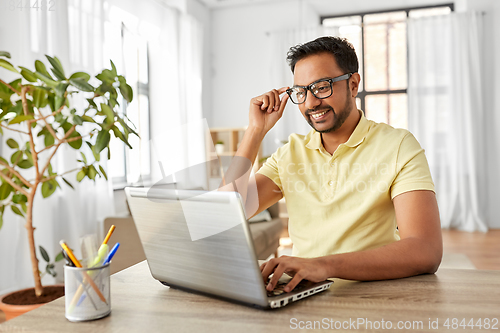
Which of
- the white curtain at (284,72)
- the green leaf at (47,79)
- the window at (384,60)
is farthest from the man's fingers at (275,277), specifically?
the window at (384,60)

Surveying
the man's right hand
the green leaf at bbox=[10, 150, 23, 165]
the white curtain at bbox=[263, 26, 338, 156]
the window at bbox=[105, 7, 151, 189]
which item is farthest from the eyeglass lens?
the white curtain at bbox=[263, 26, 338, 156]

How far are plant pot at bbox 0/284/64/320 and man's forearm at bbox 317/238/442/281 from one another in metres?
1.31

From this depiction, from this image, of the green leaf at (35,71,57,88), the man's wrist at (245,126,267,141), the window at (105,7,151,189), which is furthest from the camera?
the window at (105,7,151,189)

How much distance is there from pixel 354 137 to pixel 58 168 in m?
2.56

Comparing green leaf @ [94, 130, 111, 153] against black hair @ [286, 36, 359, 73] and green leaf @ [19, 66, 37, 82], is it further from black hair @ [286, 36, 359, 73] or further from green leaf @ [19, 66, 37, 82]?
black hair @ [286, 36, 359, 73]

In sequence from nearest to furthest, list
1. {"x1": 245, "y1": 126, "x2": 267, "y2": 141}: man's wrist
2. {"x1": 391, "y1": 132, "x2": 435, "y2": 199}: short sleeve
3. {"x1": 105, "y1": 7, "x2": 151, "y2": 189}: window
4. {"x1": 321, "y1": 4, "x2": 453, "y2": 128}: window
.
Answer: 1. {"x1": 391, "y1": 132, "x2": 435, "y2": 199}: short sleeve
2. {"x1": 245, "y1": 126, "x2": 267, "y2": 141}: man's wrist
3. {"x1": 105, "y1": 7, "x2": 151, "y2": 189}: window
4. {"x1": 321, "y1": 4, "x2": 453, "y2": 128}: window

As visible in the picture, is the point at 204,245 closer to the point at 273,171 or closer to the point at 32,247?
the point at 273,171

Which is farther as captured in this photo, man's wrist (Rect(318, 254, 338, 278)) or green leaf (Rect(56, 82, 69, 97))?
green leaf (Rect(56, 82, 69, 97))

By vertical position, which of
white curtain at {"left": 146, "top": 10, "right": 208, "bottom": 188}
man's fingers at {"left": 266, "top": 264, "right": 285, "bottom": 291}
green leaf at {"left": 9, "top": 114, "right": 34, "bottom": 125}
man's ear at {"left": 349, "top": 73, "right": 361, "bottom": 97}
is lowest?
man's fingers at {"left": 266, "top": 264, "right": 285, "bottom": 291}

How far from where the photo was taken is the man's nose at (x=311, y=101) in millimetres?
1268

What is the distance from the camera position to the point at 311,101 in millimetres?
1271

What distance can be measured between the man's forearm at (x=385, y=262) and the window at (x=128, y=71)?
286cm

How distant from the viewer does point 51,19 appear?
3129 millimetres

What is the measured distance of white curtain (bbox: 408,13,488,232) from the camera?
518 cm
